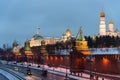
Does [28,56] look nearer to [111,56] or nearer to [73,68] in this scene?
[73,68]

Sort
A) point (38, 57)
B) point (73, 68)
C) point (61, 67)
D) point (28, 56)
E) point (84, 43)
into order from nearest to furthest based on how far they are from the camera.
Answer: point (73, 68)
point (84, 43)
point (61, 67)
point (38, 57)
point (28, 56)

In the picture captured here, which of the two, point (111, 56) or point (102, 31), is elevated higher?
point (102, 31)

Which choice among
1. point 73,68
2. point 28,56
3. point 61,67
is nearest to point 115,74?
point 73,68

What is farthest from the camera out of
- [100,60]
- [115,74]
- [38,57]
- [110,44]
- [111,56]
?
[38,57]

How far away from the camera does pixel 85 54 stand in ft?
224

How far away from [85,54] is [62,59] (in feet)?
64.8

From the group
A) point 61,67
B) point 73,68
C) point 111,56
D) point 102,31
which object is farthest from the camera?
point 102,31

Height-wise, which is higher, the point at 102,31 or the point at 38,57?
the point at 102,31

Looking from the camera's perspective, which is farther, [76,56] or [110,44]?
[110,44]

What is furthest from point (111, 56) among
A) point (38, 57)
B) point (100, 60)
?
point (38, 57)

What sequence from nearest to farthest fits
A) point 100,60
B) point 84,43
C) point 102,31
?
1. point 100,60
2. point 84,43
3. point 102,31

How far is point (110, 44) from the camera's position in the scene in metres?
111

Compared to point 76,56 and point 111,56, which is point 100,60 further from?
point 76,56

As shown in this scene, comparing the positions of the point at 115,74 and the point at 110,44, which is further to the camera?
the point at 110,44
